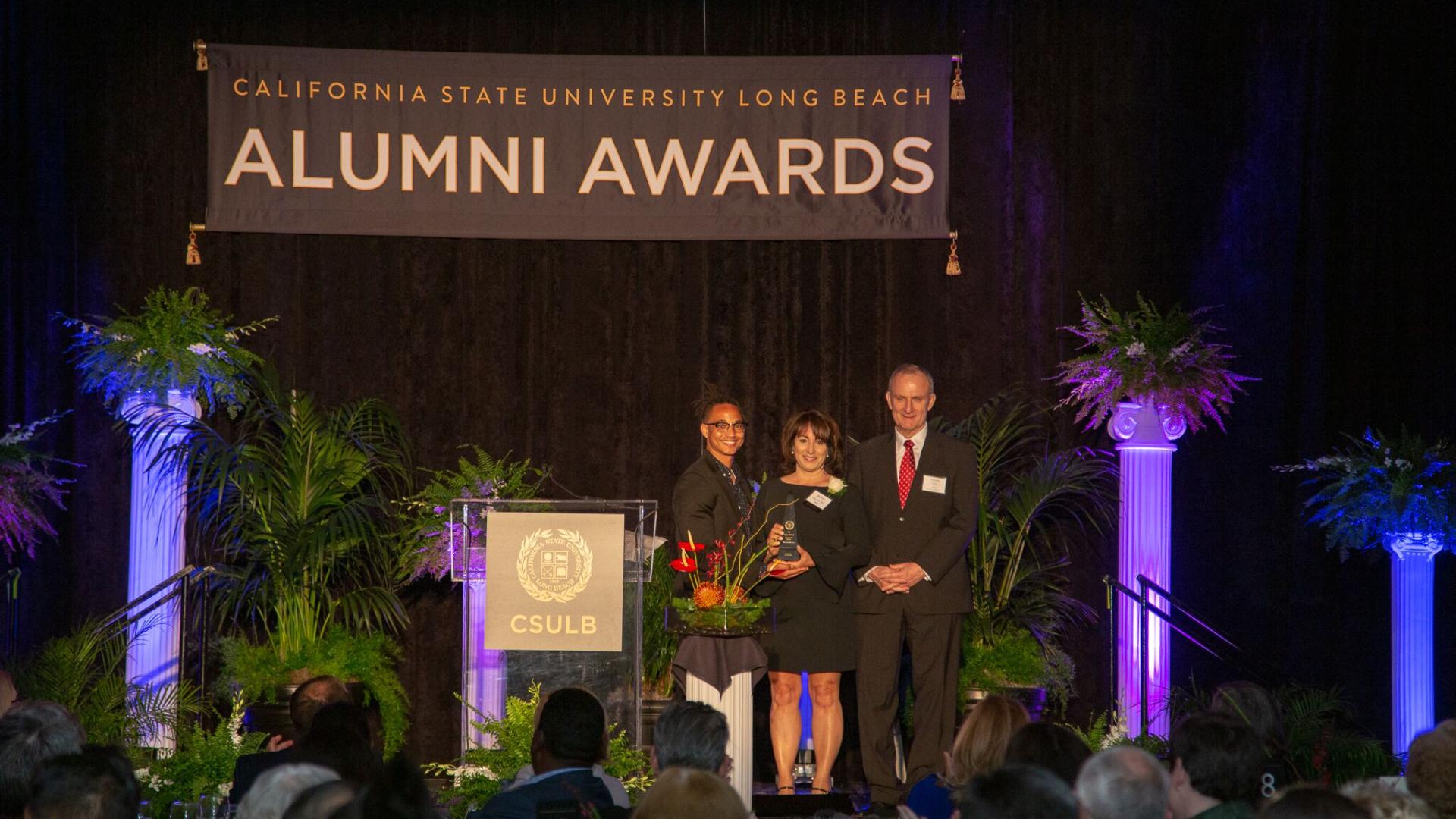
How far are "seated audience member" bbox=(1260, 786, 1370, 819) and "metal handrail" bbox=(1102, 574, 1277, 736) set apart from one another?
404 centimetres

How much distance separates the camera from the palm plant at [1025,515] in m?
7.23

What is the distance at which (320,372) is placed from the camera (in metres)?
8.00

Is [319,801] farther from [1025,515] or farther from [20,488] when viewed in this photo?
[1025,515]

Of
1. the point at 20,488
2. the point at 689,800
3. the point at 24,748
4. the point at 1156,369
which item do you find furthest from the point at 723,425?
the point at 689,800

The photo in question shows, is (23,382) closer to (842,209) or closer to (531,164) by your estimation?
(531,164)

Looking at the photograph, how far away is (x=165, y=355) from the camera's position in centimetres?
716

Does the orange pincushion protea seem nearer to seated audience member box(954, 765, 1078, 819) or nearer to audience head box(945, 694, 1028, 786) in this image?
audience head box(945, 694, 1028, 786)

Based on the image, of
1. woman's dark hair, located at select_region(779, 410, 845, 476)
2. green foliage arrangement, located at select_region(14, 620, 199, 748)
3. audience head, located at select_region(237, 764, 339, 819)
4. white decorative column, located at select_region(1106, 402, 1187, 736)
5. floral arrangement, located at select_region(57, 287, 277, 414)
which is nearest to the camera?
audience head, located at select_region(237, 764, 339, 819)

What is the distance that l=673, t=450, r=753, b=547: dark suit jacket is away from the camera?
627 centimetres

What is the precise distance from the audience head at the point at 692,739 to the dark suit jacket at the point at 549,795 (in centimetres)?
17

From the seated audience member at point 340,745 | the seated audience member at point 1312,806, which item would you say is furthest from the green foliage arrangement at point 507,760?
the seated audience member at point 1312,806

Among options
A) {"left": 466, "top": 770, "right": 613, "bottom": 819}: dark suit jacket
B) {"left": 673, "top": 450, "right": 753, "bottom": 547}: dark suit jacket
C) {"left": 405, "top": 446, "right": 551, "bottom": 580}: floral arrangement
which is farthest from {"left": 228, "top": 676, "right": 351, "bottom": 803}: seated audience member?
{"left": 405, "top": 446, "right": 551, "bottom": 580}: floral arrangement

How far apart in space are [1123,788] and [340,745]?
170 cm

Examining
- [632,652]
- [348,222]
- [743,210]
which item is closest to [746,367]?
[743,210]
